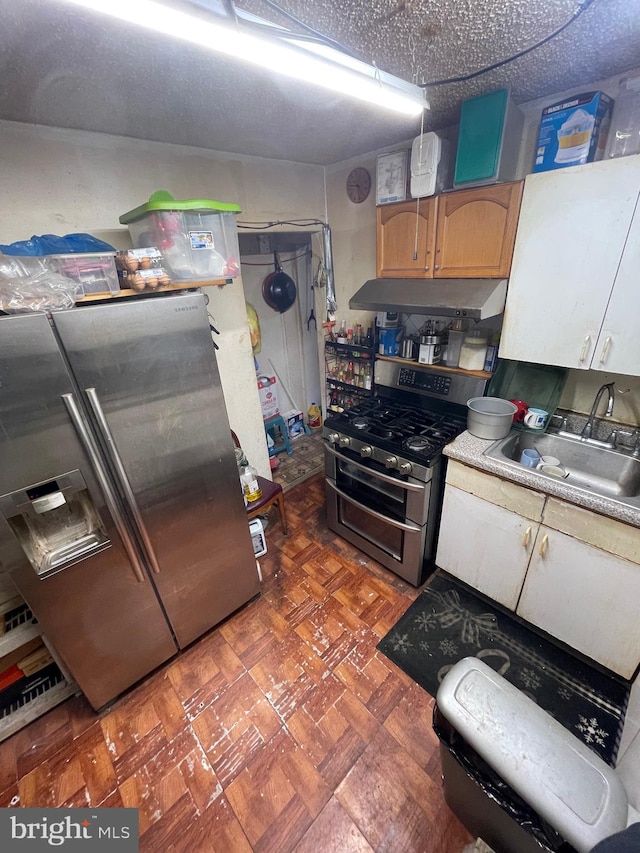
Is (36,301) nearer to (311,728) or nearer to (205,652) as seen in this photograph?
(205,652)

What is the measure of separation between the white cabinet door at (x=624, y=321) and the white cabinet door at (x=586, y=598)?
0.78 m

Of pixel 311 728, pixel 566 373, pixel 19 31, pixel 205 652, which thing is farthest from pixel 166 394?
pixel 566 373

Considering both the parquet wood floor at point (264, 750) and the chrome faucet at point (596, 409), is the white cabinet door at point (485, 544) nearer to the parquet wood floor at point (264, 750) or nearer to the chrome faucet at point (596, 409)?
the parquet wood floor at point (264, 750)

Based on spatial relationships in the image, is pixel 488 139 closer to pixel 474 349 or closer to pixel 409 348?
pixel 474 349

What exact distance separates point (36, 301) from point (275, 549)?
195cm

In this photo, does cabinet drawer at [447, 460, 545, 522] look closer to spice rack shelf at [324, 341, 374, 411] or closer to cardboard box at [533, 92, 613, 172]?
spice rack shelf at [324, 341, 374, 411]

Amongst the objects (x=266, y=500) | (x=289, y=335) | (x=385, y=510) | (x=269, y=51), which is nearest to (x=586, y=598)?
(x=385, y=510)

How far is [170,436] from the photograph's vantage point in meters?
1.43

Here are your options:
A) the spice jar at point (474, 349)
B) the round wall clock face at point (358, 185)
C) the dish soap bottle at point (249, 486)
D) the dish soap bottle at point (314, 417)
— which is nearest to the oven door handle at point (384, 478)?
the dish soap bottle at point (249, 486)

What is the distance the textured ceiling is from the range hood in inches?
29.8

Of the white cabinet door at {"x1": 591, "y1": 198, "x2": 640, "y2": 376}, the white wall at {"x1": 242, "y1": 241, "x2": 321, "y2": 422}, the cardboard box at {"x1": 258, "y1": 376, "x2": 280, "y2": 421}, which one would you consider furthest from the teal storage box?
the cardboard box at {"x1": 258, "y1": 376, "x2": 280, "y2": 421}

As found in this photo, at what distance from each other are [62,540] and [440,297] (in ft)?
6.66

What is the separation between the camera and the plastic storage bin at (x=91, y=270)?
1262 mm

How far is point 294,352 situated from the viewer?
148 inches
